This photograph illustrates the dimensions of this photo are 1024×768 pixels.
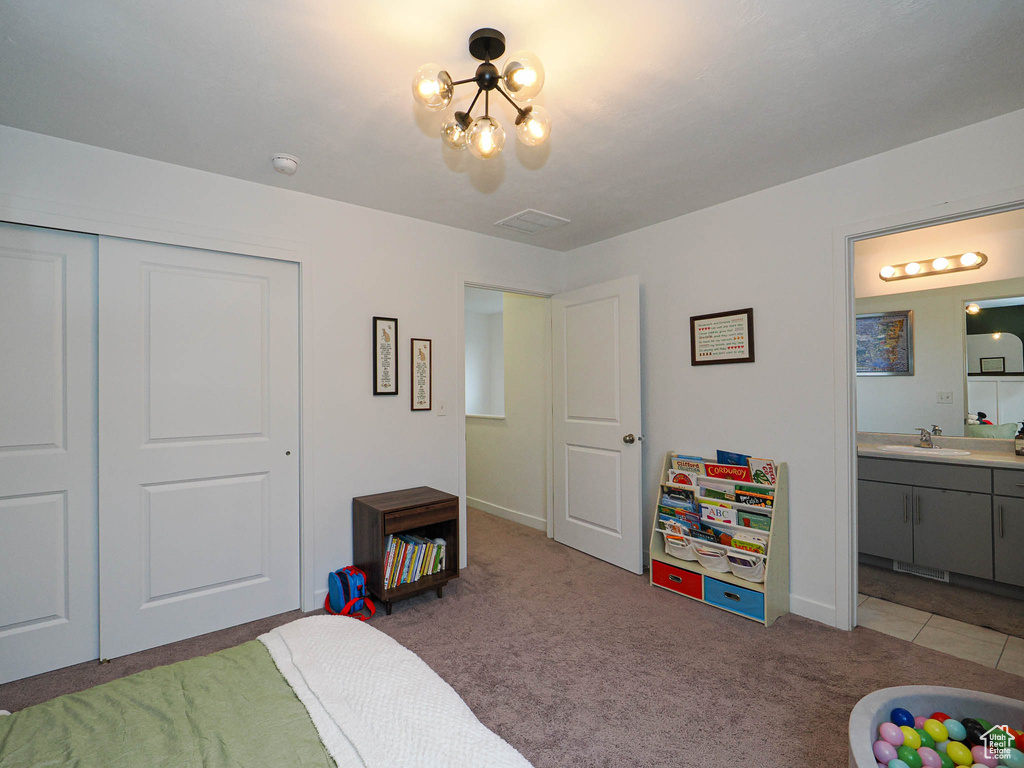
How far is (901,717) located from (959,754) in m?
0.13

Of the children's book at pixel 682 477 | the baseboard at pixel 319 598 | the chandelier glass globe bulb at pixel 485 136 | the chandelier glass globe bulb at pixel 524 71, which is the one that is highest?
the chandelier glass globe bulb at pixel 524 71

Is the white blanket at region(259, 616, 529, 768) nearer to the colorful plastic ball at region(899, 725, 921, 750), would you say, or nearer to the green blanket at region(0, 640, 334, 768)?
the green blanket at region(0, 640, 334, 768)

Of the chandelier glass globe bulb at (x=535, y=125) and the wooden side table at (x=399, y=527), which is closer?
the chandelier glass globe bulb at (x=535, y=125)

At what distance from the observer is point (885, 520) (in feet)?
11.0

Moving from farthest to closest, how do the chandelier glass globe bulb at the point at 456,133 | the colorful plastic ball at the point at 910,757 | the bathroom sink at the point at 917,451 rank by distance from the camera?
the bathroom sink at the point at 917,451
the chandelier glass globe bulb at the point at 456,133
the colorful plastic ball at the point at 910,757

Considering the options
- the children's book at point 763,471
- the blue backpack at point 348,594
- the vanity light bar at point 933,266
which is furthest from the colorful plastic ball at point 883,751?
the vanity light bar at point 933,266

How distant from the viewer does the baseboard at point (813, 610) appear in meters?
2.67

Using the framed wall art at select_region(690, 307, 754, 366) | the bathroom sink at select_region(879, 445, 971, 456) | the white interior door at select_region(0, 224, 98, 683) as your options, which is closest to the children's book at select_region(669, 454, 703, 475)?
the framed wall art at select_region(690, 307, 754, 366)

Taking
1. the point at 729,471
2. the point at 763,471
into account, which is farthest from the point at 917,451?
the point at 729,471

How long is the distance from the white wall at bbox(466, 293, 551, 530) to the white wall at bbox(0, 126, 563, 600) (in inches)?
33.1

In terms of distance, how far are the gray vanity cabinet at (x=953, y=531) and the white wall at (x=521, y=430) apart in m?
2.54

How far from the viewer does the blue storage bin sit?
2695 mm

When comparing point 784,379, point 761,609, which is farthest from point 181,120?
point 761,609

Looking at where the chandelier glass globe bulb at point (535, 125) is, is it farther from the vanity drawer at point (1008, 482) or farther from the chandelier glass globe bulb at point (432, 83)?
the vanity drawer at point (1008, 482)
